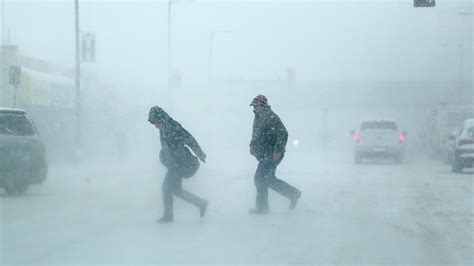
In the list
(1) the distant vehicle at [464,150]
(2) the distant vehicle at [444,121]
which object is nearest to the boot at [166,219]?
(1) the distant vehicle at [464,150]

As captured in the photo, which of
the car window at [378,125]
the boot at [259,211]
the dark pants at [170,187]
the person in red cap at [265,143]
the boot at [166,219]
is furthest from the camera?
the car window at [378,125]

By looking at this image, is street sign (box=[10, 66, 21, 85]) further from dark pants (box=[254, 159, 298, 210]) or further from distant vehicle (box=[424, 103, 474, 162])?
distant vehicle (box=[424, 103, 474, 162])

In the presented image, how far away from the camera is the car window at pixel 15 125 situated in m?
16.6

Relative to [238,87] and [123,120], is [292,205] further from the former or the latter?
[238,87]

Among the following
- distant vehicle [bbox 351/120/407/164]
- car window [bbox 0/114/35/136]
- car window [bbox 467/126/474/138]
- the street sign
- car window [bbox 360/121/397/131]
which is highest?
the street sign

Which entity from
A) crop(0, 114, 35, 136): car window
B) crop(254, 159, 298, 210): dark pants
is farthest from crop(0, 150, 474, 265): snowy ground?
crop(0, 114, 35, 136): car window

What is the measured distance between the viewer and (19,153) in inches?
642

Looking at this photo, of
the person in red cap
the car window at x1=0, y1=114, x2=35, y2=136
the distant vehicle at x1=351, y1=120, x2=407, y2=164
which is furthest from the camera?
the distant vehicle at x1=351, y1=120, x2=407, y2=164

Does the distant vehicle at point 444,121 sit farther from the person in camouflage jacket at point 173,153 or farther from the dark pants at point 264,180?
the person in camouflage jacket at point 173,153

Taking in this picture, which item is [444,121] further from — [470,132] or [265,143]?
[265,143]

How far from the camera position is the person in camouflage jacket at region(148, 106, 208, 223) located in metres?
11.4

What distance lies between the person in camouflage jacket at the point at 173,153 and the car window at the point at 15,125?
19.3 ft

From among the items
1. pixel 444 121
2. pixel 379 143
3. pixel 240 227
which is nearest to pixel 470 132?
pixel 379 143

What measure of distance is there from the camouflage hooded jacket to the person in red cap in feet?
5.03
